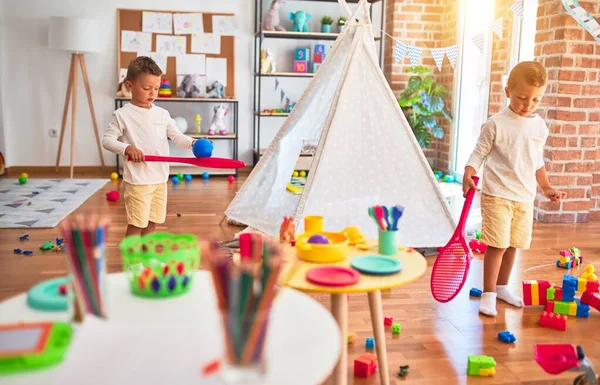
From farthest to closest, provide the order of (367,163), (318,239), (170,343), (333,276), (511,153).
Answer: (367,163)
(511,153)
(318,239)
(333,276)
(170,343)

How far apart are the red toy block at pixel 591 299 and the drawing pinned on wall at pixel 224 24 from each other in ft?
13.9

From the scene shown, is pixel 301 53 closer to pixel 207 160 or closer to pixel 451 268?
pixel 207 160

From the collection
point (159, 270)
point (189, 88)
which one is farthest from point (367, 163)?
point (189, 88)

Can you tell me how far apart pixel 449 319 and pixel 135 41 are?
437 cm

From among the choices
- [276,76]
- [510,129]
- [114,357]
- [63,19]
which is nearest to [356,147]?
[510,129]

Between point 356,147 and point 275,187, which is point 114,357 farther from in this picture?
point 275,187

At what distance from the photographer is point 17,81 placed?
5.51 metres

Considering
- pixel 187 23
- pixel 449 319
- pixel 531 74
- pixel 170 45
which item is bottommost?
pixel 449 319

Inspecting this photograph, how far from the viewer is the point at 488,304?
7.39ft

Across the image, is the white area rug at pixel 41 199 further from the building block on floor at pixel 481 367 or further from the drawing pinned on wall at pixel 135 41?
the building block on floor at pixel 481 367

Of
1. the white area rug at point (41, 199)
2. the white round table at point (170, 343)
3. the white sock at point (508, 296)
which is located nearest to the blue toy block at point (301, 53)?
the white area rug at point (41, 199)

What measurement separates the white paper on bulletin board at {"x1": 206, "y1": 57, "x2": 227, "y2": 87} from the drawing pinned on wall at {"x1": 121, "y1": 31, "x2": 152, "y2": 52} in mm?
570

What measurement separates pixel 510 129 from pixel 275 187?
4.59ft

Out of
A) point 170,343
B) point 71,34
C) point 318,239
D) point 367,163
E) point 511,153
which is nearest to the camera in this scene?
point 170,343
